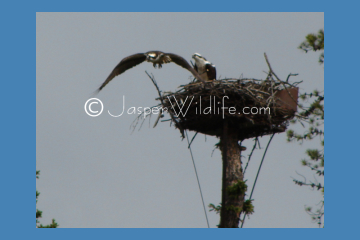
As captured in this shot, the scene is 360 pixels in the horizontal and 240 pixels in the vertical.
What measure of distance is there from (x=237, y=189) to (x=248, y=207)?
0.30 meters

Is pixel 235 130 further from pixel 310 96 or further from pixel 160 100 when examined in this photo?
pixel 310 96

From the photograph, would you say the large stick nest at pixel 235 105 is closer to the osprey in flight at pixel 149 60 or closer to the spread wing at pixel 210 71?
the osprey in flight at pixel 149 60

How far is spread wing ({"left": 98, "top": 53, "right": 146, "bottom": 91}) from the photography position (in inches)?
357

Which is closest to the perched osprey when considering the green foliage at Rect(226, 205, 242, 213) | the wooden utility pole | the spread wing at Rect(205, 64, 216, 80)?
the spread wing at Rect(205, 64, 216, 80)

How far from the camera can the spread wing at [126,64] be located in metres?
9.07

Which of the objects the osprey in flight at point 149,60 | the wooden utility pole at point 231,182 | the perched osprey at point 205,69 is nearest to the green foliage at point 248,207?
the wooden utility pole at point 231,182

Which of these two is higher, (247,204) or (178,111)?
(178,111)

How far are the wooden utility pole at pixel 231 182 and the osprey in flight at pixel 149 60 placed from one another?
104 cm

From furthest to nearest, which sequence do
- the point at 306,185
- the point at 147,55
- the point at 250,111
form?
the point at 306,185 → the point at 147,55 → the point at 250,111

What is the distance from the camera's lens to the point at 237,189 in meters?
7.96

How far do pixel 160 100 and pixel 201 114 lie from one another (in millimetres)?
625

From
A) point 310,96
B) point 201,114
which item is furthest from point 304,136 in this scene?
point 201,114

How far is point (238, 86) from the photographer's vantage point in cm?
809

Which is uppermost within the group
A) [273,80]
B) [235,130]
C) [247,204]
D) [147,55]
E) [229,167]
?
[147,55]
